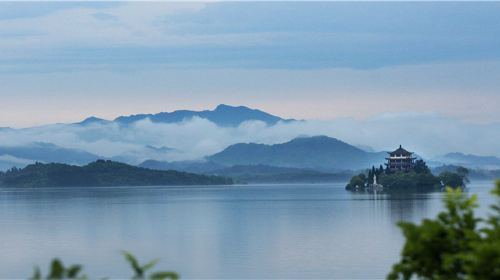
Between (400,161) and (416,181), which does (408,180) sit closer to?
(416,181)

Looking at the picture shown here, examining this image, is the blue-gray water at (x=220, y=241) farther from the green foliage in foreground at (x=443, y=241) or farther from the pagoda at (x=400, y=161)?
the pagoda at (x=400, y=161)

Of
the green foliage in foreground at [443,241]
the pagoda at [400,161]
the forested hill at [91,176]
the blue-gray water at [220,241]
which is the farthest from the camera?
the forested hill at [91,176]

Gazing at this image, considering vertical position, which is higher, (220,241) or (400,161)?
(400,161)

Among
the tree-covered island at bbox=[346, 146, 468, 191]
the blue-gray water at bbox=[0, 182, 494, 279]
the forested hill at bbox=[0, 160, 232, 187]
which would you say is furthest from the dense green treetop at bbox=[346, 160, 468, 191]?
the forested hill at bbox=[0, 160, 232, 187]

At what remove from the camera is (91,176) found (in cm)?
13150

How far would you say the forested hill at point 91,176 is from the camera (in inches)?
5148

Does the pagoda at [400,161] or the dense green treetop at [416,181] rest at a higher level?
the pagoda at [400,161]

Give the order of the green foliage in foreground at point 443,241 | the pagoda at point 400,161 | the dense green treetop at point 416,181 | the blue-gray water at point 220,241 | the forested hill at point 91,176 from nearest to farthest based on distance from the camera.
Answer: the green foliage in foreground at point 443,241 < the blue-gray water at point 220,241 < the dense green treetop at point 416,181 < the pagoda at point 400,161 < the forested hill at point 91,176

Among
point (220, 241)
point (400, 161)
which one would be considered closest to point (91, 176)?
point (400, 161)

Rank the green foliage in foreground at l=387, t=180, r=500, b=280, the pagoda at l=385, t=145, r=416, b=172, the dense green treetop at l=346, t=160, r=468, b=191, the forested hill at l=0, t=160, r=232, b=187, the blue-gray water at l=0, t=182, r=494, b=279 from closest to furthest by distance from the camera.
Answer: the green foliage in foreground at l=387, t=180, r=500, b=280
the blue-gray water at l=0, t=182, r=494, b=279
the dense green treetop at l=346, t=160, r=468, b=191
the pagoda at l=385, t=145, r=416, b=172
the forested hill at l=0, t=160, r=232, b=187

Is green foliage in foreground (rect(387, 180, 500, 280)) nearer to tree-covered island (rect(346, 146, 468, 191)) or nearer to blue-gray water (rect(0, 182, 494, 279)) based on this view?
blue-gray water (rect(0, 182, 494, 279))

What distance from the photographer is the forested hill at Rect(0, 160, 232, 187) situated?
429 feet

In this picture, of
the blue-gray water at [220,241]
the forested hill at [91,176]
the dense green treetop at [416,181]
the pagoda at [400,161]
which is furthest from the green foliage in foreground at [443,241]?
the forested hill at [91,176]

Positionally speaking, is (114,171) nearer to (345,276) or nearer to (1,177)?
(1,177)
